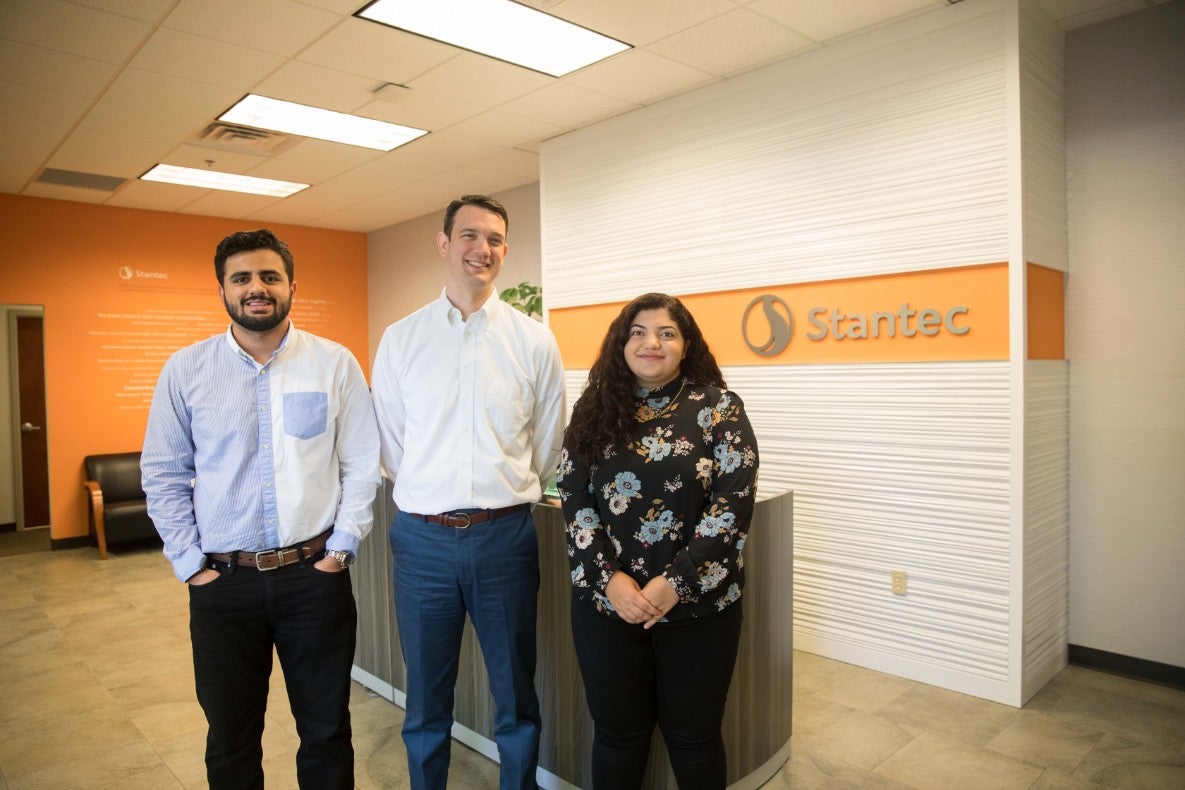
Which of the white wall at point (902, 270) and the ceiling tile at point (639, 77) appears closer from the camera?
the white wall at point (902, 270)

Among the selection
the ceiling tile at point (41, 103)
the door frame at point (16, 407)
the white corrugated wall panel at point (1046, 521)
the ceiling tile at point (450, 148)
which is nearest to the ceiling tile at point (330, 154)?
the ceiling tile at point (450, 148)

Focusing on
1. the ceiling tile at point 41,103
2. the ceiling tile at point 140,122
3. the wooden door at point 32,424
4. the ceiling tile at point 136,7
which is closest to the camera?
the ceiling tile at point 136,7

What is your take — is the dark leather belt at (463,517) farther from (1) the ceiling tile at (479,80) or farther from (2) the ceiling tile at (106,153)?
(2) the ceiling tile at (106,153)

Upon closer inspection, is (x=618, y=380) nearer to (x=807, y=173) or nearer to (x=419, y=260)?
(x=807, y=173)

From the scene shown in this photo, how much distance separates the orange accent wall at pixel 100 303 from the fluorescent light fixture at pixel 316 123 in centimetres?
209

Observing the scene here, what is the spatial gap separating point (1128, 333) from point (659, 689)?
313cm

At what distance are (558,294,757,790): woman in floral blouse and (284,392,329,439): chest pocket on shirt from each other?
0.73m

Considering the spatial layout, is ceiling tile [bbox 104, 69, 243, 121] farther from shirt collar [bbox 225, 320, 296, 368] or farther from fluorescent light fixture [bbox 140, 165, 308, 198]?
shirt collar [bbox 225, 320, 296, 368]

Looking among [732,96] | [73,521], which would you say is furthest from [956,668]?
[73,521]

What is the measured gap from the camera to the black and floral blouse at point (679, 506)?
6.35 ft

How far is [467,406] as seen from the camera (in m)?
2.34

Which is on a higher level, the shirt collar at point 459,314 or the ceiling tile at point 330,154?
the ceiling tile at point 330,154

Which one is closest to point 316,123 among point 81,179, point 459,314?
point 81,179

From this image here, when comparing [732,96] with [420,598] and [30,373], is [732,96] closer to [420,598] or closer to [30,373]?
[420,598]
